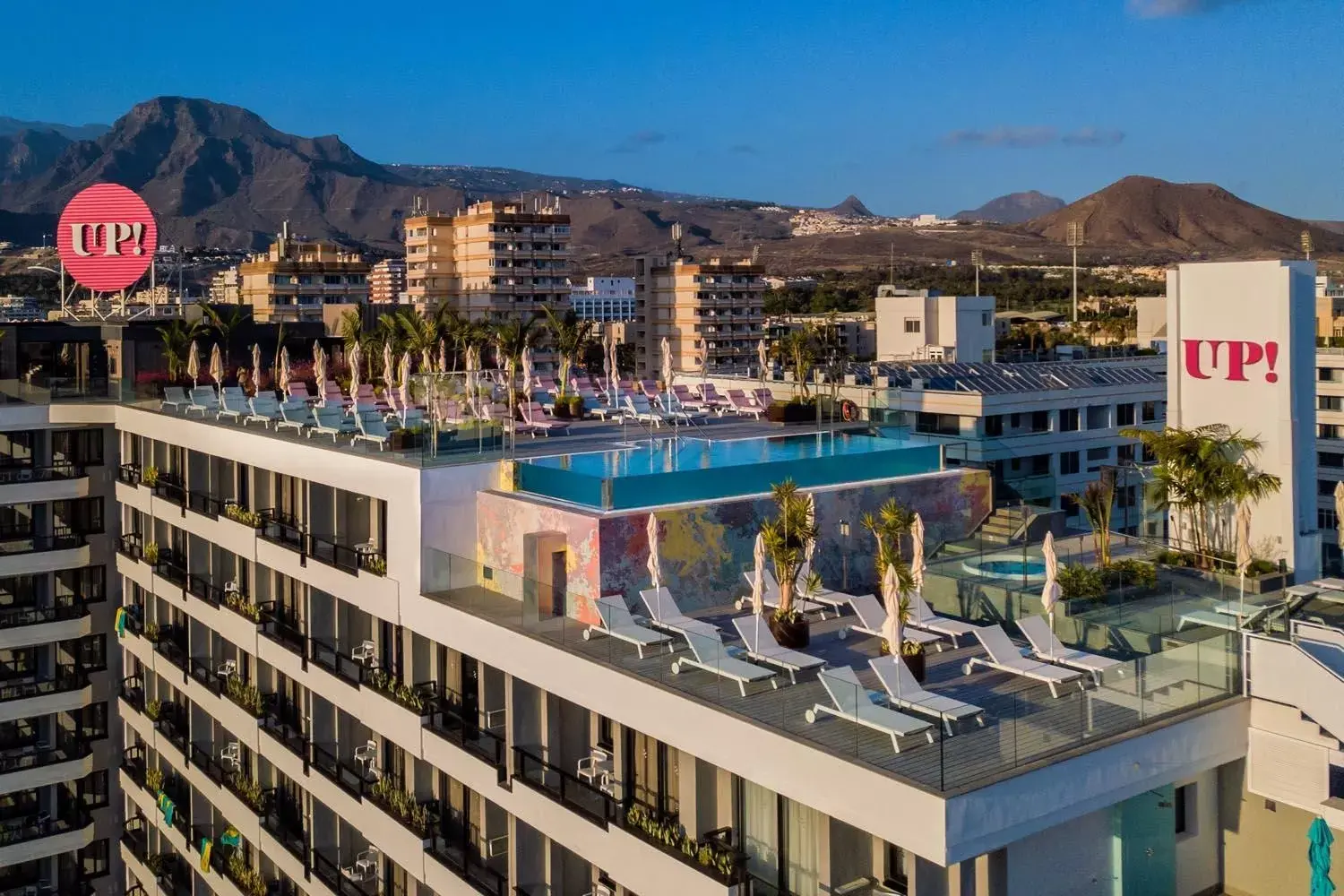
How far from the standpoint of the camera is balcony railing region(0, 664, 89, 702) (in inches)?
1076

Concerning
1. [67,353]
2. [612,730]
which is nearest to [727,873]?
[612,730]

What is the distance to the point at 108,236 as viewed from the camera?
121ft

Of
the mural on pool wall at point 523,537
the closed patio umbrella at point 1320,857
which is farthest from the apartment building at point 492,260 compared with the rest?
the closed patio umbrella at point 1320,857

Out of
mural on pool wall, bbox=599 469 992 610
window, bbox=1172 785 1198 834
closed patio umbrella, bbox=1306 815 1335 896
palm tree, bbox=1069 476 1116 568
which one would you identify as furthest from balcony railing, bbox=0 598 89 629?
closed patio umbrella, bbox=1306 815 1335 896

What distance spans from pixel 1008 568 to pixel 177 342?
23738mm

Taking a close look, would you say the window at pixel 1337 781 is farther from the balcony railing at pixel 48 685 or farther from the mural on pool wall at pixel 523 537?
the balcony railing at pixel 48 685

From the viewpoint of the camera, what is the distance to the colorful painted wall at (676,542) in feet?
53.9

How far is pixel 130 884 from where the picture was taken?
28.6 m

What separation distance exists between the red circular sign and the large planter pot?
27.6 meters

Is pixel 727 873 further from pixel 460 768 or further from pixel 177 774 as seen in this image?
pixel 177 774

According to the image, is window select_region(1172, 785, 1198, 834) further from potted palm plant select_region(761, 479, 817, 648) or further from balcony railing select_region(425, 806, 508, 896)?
balcony railing select_region(425, 806, 508, 896)

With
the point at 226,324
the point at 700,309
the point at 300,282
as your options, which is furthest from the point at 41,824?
the point at 300,282

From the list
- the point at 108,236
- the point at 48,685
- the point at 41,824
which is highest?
the point at 108,236

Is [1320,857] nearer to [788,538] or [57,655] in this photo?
[788,538]
